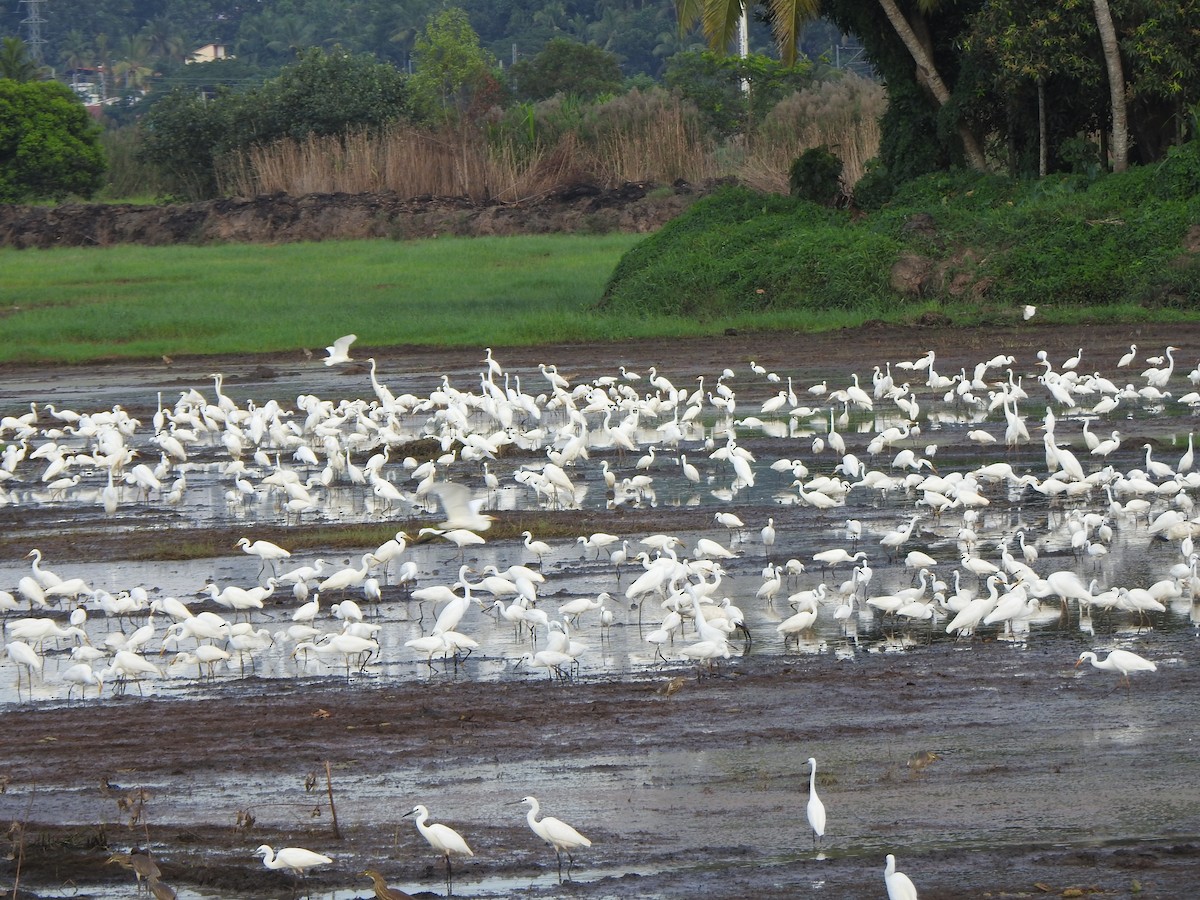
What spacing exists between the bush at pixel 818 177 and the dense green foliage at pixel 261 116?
94.0 feet

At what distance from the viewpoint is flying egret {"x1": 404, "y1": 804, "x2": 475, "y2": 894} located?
7.08 m

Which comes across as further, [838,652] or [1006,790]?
[838,652]

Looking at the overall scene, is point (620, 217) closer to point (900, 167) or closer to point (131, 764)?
point (900, 167)

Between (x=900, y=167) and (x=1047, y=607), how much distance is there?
2252 centimetres

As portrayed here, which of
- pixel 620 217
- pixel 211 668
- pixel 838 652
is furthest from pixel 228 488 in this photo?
pixel 620 217

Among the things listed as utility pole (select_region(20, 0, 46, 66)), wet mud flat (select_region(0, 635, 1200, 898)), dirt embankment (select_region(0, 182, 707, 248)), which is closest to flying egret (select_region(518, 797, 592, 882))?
wet mud flat (select_region(0, 635, 1200, 898))

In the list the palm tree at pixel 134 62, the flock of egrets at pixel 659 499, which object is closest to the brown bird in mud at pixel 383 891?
the flock of egrets at pixel 659 499

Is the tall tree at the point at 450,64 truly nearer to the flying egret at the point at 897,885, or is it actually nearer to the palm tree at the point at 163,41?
the palm tree at the point at 163,41

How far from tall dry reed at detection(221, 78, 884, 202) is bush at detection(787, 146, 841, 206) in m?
15.3

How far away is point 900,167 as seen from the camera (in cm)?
3297

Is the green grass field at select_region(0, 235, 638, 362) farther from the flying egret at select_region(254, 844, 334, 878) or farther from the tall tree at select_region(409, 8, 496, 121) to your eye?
the tall tree at select_region(409, 8, 496, 121)

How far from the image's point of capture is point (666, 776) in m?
8.29

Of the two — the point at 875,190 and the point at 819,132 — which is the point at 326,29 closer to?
the point at 819,132

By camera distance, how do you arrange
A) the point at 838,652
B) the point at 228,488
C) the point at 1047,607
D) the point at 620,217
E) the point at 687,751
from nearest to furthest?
the point at 687,751 < the point at 838,652 < the point at 1047,607 < the point at 228,488 < the point at 620,217
